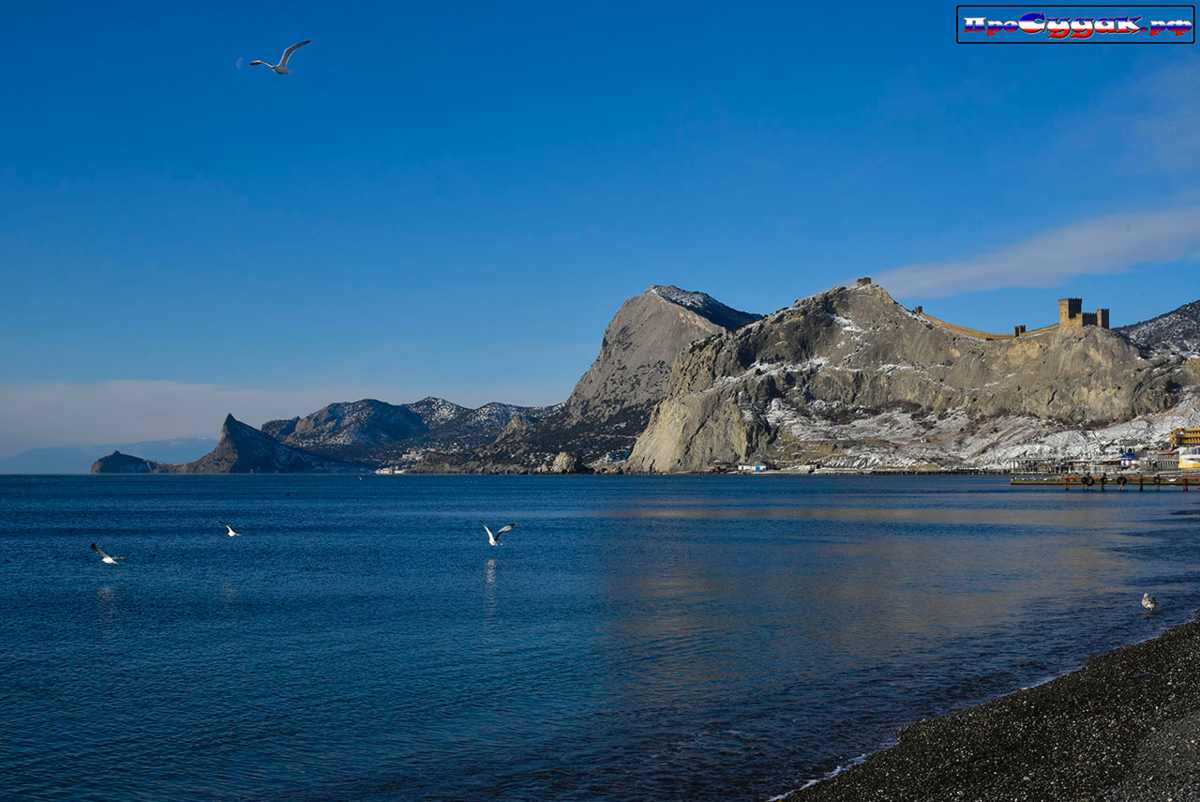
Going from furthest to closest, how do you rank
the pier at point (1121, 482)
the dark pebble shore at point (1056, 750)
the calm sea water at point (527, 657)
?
the pier at point (1121, 482)
the calm sea water at point (527, 657)
the dark pebble shore at point (1056, 750)

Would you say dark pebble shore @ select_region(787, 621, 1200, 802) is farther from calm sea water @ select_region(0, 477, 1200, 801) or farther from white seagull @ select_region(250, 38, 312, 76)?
white seagull @ select_region(250, 38, 312, 76)

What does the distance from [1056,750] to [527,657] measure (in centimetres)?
1722

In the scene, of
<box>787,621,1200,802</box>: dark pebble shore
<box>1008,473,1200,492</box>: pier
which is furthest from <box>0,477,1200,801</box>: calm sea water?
<box>1008,473,1200,492</box>: pier

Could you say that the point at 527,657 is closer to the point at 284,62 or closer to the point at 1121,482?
the point at 284,62

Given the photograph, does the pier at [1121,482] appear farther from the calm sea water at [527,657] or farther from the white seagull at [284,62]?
the white seagull at [284,62]

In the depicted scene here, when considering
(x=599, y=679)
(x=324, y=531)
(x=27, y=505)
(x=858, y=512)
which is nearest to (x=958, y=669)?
(x=599, y=679)

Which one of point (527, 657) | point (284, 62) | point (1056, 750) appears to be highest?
point (284, 62)

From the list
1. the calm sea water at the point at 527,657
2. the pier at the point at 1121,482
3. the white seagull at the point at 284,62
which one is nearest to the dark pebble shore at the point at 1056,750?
the calm sea water at the point at 527,657

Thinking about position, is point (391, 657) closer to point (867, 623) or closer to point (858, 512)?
point (867, 623)

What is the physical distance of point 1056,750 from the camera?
1839cm

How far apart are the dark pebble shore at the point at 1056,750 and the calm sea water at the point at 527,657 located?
1.51m

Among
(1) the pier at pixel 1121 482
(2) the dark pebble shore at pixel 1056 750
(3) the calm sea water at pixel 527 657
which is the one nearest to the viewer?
(2) the dark pebble shore at pixel 1056 750

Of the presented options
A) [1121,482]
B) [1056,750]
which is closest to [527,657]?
[1056,750]

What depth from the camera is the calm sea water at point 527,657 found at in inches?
800
